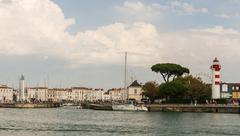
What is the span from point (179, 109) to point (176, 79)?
14.1 meters

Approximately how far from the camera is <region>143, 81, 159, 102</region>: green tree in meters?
145

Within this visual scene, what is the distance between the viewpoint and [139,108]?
412 ft

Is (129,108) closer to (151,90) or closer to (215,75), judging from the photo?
(151,90)

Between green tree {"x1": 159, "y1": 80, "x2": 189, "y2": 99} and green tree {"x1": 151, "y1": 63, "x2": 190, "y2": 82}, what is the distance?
7292mm

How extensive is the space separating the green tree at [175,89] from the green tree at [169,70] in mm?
7292

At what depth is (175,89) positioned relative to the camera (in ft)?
417

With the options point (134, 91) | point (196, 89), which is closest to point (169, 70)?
point (196, 89)

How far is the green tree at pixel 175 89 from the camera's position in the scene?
127375 millimetres

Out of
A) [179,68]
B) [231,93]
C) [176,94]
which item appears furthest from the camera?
[231,93]

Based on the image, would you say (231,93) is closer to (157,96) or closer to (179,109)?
(157,96)

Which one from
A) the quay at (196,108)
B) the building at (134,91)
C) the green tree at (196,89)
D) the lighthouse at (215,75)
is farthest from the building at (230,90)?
the building at (134,91)

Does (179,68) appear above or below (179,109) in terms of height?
above

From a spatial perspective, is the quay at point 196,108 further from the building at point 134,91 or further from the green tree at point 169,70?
the building at point 134,91

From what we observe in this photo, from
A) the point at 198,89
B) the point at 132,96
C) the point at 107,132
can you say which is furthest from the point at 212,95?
the point at 107,132
